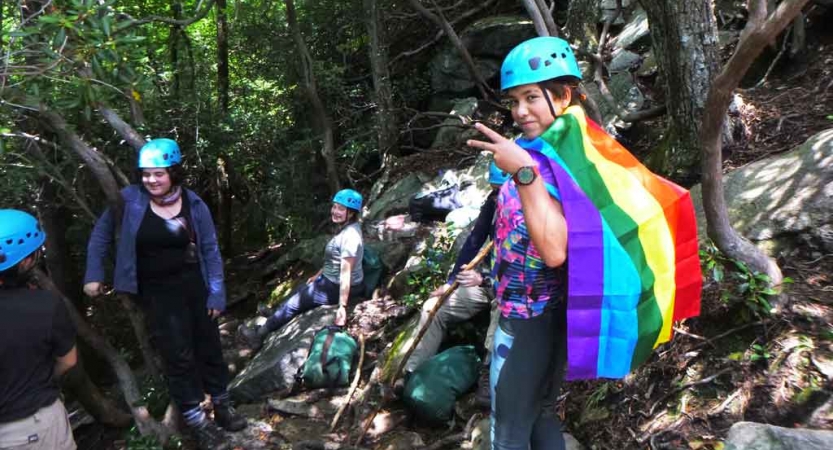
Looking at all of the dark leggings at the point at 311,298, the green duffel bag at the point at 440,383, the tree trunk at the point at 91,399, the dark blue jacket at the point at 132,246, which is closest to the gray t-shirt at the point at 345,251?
the dark leggings at the point at 311,298

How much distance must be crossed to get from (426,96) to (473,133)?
2.08 m

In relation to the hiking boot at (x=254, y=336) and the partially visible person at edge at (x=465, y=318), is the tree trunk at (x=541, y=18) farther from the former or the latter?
the hiking boot at (x=254, y=336)

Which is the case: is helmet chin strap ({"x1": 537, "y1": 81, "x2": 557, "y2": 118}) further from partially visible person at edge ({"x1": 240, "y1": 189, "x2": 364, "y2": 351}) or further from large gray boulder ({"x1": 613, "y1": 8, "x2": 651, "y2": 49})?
large gray boulder ({"x1": 613, "y1": 8, "x2": 651, "y2": 49})

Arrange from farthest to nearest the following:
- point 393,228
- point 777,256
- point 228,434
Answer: point 393,228 < point 228,434 < point 777,256

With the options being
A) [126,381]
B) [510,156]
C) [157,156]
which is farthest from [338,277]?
[510,156]

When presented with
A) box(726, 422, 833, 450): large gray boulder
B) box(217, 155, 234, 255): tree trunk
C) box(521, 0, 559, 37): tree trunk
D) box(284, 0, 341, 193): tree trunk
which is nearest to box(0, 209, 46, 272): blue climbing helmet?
box(726, 422, 833, 450): large gray boulder

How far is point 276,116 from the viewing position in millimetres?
9672

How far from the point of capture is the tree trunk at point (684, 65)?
4.25 metres

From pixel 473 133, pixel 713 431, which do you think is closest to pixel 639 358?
pixel 713 431

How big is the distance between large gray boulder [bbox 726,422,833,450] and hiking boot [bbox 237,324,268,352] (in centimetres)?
520

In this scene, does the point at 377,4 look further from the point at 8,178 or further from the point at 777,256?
the point at 777,256

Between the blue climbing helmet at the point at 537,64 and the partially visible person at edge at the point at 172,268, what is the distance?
2.45 meters

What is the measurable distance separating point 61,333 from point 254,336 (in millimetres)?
3905

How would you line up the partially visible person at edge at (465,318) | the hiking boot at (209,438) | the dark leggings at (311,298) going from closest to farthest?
the hiking boot at (209,438) → the partially visible person at edge at (465,318) → the dark leggings at (311,298)
